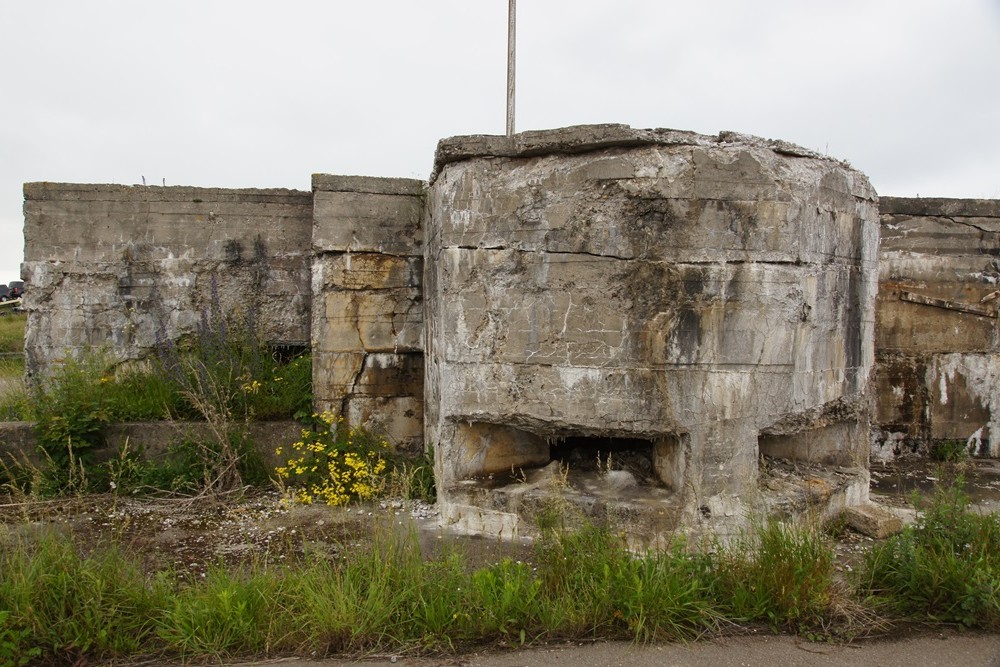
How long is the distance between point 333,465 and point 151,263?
237cm

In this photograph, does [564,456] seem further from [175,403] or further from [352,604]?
[175,403]

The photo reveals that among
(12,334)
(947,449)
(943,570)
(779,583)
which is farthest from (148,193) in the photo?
(12,334)

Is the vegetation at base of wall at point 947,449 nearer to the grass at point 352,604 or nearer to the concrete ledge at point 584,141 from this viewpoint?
the concrete ledge at point 584,141

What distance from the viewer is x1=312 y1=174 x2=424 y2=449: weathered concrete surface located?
518 cm

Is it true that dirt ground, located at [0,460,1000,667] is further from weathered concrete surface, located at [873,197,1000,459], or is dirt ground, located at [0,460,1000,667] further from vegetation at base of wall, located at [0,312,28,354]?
vegetation at base of wall, located at [0,312,28,354]

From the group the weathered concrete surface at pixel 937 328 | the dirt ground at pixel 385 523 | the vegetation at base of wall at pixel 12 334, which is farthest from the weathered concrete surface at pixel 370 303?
the vegetation at base of wall at pixel 12 334

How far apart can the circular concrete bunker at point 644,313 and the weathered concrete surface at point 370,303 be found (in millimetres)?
983

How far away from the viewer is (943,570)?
10.4ft

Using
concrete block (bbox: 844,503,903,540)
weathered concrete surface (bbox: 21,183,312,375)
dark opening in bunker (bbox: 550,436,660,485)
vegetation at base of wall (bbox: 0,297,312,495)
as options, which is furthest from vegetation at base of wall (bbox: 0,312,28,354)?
concrete block (bbox: 844,503,903,540)

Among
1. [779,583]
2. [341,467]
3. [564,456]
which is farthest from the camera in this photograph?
[341,467]

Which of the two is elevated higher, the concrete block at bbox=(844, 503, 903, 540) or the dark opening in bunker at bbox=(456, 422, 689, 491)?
the dark opening in bunker at bbox=(456, 422, 689, 491)

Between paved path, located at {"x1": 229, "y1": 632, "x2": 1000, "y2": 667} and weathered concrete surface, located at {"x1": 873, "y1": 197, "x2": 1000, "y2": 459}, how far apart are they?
3.23m

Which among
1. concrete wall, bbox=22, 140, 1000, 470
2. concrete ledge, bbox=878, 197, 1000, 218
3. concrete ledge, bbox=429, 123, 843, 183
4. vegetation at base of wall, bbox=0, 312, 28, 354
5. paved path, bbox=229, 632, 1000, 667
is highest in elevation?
concrete ledge, bbox=429, 123, 843, 183

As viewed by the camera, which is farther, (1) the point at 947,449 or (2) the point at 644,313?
(1) the point at 947,449
